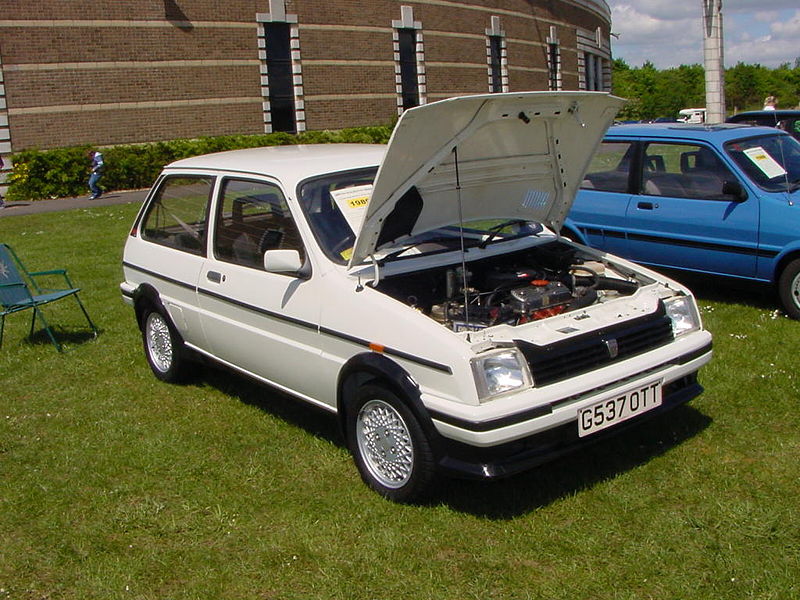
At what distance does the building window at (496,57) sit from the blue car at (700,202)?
27.4 m

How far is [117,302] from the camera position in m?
9.34

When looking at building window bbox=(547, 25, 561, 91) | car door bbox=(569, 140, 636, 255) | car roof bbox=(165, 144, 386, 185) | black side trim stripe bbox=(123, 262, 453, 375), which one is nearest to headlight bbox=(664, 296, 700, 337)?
black side trim stripe bbox=(123, 262, 453, 375)

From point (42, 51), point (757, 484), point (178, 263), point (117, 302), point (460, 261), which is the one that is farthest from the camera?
point (42, 51)

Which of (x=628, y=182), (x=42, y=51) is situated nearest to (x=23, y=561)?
(x=628, y=182)

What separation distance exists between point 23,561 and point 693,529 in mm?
3252

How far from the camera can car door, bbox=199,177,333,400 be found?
187 inches

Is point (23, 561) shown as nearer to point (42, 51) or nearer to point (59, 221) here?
point (59, 221)

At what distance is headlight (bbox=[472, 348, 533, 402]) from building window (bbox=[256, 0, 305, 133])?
23.4 m

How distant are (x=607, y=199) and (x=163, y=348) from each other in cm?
450

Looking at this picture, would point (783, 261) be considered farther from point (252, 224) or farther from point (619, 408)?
point (252, 224)

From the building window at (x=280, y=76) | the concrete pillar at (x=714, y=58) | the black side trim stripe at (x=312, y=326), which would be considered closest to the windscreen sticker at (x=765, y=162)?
the black side trim stripe at (x=312, y=326)

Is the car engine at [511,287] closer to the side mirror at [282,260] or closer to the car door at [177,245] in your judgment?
the side mirror at [282,260]

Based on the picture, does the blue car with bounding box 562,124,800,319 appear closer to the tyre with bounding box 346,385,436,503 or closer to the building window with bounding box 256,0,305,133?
the tyre with bounding box 346,385,436,503

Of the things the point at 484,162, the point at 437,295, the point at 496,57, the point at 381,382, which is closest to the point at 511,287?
the point at 437,295
